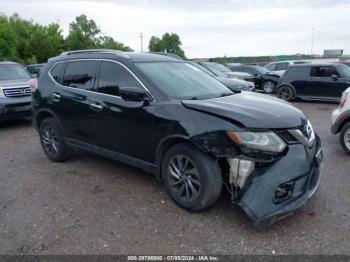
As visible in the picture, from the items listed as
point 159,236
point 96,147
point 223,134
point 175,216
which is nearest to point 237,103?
point 223,134

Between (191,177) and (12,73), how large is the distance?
26.1ft

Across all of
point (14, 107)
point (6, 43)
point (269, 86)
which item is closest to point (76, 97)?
point (14, 107)

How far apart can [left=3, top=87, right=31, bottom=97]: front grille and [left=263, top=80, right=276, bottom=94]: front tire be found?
11.5 meters

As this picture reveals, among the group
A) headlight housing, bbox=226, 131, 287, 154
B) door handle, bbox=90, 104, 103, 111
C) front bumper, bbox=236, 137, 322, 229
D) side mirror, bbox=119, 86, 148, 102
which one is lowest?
front bumper, bbox=236, 137, 322, 229

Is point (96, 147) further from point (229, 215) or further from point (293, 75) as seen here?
point (293, 75)

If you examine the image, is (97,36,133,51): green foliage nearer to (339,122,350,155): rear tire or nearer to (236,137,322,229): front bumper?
(339,122,350,155): rear tire

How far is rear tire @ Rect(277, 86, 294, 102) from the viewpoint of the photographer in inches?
513

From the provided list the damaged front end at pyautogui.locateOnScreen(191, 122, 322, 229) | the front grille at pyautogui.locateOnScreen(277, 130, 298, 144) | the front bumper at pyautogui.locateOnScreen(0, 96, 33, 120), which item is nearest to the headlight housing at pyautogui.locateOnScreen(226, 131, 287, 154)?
the damaged front end at pyautogui.locateOnScreen(191, 122, 322, 229)

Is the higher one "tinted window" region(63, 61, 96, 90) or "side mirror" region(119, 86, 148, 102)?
"tinted window" region(63, 61, 96, 90)

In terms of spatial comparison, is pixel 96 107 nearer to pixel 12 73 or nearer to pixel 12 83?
pixel 12 83

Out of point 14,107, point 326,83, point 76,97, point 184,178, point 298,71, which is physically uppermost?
point 76,97

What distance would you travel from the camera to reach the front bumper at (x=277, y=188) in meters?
3.09

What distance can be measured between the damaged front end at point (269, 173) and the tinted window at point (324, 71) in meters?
9.81

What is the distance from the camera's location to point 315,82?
40.2 feet
